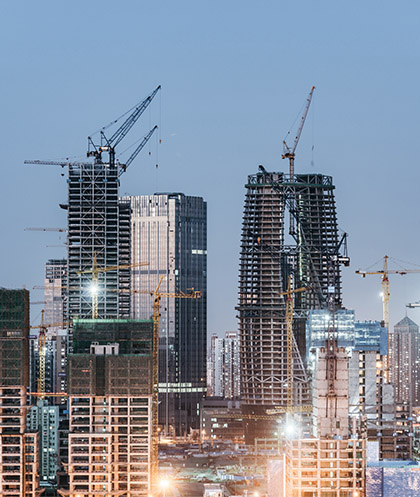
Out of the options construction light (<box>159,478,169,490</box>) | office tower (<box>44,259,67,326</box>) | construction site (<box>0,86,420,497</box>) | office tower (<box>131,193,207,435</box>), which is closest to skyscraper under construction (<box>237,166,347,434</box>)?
construction site (<box>0,86,420,497</box>)

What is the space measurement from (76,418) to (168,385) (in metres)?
75.7

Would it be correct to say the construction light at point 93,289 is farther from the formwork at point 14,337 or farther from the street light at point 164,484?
the formwork at point 14,337

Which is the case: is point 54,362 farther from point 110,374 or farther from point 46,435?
point 110,374

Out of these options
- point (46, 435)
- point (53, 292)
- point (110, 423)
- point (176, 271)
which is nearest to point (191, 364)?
point (176, 271)

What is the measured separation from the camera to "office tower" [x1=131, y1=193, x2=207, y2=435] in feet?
470

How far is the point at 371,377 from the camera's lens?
9181 centimetres

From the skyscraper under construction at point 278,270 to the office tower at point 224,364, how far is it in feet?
111

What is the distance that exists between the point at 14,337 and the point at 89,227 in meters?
48.3

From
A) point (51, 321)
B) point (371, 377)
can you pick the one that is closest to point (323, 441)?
point (371, 377)

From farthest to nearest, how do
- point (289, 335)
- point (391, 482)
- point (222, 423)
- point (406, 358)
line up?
point (406, 358) → point (222, 423) → point (289, 335) → point (391, 482)

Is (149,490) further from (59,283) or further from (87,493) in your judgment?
(59,283)

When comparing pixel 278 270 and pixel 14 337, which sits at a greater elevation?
pixel 278 270

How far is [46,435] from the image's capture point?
90.1 m

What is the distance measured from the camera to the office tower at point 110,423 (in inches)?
2537
